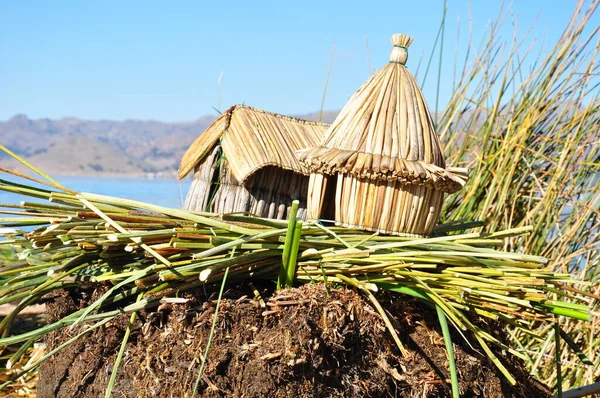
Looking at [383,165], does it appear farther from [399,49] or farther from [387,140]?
[399,49]

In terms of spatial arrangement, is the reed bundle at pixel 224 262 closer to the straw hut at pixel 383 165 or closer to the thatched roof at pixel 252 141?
the straw hut at pixel 383 165

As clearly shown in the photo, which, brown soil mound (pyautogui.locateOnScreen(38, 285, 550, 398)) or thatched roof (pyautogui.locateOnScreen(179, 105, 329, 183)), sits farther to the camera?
thatched roof (pyautogui.locateOnScreen(179, 105, 329, 183))

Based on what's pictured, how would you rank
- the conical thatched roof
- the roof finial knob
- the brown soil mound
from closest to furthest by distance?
the brown soil mound → the conical thatched roof → the roof finial knob

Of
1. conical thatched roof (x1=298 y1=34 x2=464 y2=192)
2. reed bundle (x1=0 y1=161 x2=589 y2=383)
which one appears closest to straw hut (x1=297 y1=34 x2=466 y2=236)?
conical thatched roof (x1=298 y1=34 x2=464 y2=192)

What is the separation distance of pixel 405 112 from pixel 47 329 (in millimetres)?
1087

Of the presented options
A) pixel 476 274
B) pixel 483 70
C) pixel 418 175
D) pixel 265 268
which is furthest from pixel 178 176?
pixel 483 70

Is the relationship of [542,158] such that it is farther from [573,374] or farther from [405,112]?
[405,112]

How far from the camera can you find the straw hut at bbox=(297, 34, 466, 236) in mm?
1708

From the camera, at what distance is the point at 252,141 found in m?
2.02

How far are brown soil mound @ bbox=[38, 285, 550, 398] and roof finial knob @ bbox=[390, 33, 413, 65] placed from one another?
2.43ft

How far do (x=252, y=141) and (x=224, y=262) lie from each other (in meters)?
0.66

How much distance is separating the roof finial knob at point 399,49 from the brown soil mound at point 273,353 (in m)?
0.74

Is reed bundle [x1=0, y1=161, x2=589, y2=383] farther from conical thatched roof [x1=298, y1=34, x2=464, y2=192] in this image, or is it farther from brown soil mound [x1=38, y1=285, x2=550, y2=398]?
conical thatched roof [x1=298, y1=34, x2=464, y2=192]

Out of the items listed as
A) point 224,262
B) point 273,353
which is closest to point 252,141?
point 224,262
